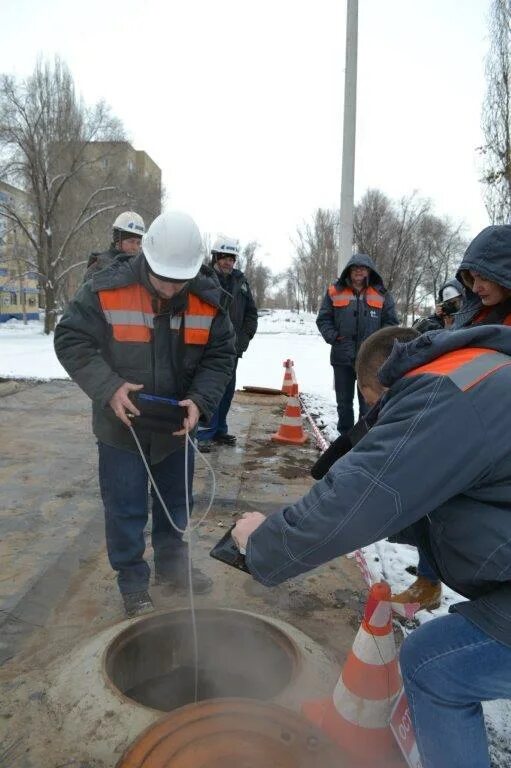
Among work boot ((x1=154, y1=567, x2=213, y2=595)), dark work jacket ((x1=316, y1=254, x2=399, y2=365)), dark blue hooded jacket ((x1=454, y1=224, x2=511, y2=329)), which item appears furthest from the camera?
dark work jacket ((x1=316, y1=254, x2=399, y2=365))

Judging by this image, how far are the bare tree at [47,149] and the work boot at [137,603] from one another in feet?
87.3

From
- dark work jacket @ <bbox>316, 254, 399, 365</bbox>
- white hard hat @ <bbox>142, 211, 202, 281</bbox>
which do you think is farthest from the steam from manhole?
dark work jacket @ <bbox>316, 254, 399, 365</bbox>

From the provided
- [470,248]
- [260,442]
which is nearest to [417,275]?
[260,442]

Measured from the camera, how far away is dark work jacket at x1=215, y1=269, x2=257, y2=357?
18.7 feet

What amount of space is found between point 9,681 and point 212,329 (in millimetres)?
1788

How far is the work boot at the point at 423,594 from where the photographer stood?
2973mm

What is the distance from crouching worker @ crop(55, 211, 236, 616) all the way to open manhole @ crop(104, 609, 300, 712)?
0.57 ft

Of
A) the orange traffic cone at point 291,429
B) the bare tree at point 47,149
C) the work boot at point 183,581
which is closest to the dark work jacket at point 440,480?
the work boot at point 183,581

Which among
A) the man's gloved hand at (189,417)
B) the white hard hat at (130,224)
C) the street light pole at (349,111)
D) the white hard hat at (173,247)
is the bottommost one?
the man's gloved hand at (189,417)

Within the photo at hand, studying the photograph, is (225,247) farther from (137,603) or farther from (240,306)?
(137,603)

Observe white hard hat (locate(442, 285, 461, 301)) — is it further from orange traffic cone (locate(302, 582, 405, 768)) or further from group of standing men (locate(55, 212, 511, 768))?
orange traffic cone (locate(302, 582, 405, 768))

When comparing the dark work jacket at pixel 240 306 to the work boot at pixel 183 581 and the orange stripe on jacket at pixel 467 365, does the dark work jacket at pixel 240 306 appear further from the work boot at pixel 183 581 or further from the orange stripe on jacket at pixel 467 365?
the orange stripe on jacket at pixel 467 365

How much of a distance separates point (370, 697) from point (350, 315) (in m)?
4.19

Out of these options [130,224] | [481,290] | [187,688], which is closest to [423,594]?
[187,688]
